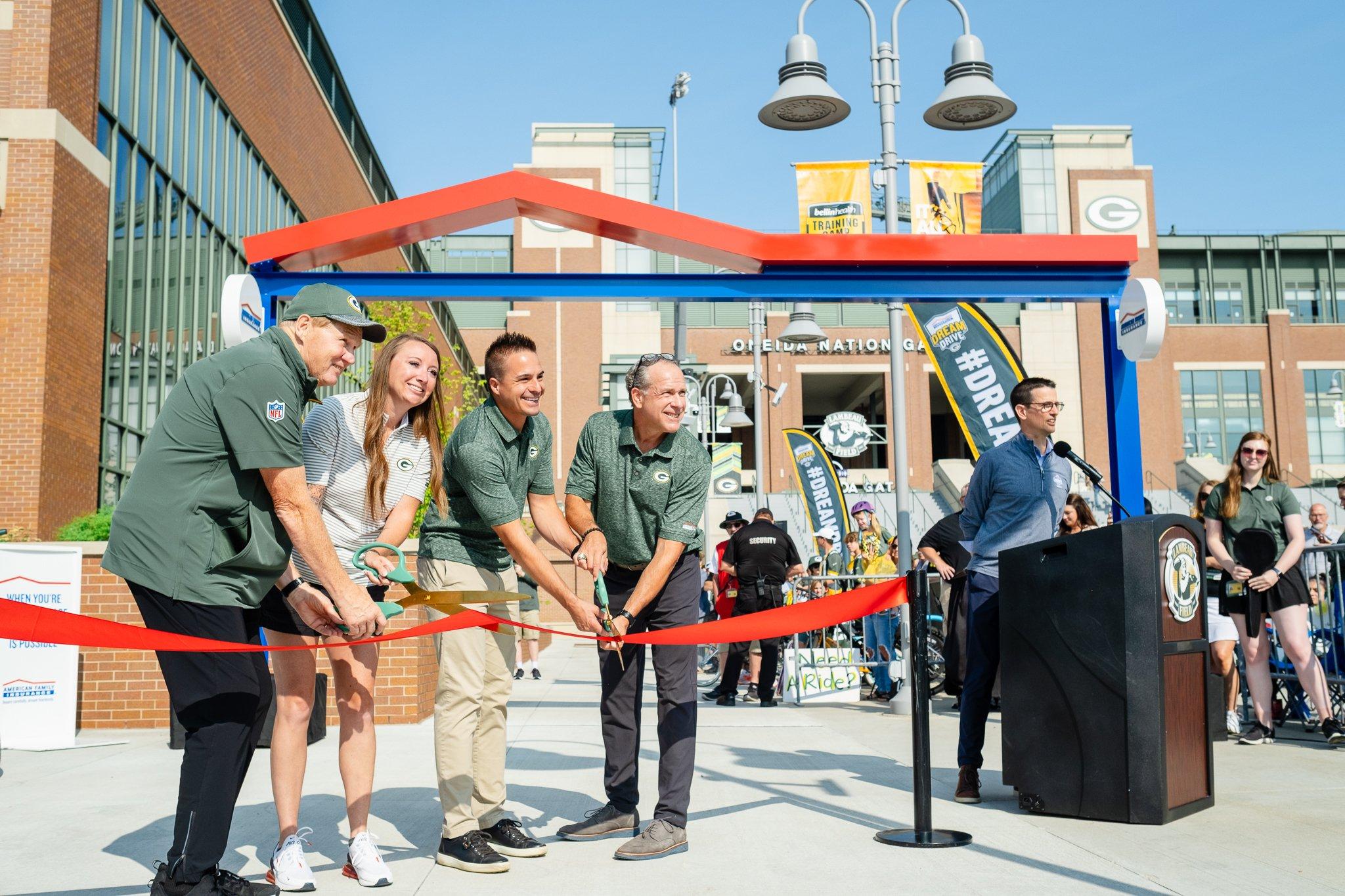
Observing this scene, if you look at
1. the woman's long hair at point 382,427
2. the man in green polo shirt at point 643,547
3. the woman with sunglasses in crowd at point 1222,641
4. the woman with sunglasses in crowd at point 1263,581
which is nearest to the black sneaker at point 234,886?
the woman's long hair at point 382,427

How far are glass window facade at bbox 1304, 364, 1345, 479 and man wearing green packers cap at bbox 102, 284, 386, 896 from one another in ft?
190

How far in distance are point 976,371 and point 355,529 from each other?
7600 millimetres

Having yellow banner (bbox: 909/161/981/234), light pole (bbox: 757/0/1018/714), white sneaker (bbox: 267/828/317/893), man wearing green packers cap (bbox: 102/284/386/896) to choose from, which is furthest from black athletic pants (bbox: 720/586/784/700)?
man wearing green packers cap (bbox: 102/284/386/896)

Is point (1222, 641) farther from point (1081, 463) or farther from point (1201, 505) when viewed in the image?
point (1081, 463)

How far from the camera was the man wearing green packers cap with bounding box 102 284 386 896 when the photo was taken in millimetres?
3412

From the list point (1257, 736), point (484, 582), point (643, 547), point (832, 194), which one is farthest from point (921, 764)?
point (832, 194)

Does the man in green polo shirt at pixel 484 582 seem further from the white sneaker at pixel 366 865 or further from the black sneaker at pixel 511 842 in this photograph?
the white sneaker at pixel 366 865

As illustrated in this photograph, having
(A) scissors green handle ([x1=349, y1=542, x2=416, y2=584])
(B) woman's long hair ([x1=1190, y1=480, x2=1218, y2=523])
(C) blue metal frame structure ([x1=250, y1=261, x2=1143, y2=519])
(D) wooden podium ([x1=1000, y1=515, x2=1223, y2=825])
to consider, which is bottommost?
(D) wooden podium ([x1=1000, y1=515, x2=1223, y2=825])

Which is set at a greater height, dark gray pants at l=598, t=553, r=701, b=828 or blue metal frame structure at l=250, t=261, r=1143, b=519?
blue metal frame structure at l=250, t=261, r=1143, b=519

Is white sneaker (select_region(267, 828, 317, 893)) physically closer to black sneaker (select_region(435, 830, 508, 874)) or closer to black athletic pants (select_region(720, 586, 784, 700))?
black sneaker (select_region(435, 830, 508, 874))

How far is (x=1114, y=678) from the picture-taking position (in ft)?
16.2

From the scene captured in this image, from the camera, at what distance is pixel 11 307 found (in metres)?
14.5

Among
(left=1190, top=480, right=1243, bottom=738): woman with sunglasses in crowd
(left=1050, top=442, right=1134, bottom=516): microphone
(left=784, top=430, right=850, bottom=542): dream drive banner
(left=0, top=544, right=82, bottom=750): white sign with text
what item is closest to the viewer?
(left=1050, top=442, right=1134, bottom=516): microphone

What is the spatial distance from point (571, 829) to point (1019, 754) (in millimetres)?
2171
